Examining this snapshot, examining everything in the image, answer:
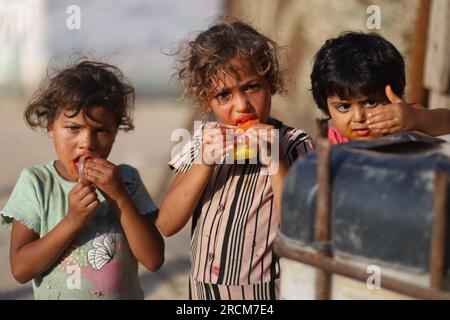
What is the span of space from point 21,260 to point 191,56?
2.97 ft

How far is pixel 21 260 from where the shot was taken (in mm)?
2514

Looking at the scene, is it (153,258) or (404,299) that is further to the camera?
(153,258)

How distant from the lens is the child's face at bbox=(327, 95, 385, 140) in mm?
2395

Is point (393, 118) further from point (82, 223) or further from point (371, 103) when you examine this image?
point (82, 223)

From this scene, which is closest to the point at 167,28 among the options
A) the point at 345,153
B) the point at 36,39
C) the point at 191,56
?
the point at 36,39

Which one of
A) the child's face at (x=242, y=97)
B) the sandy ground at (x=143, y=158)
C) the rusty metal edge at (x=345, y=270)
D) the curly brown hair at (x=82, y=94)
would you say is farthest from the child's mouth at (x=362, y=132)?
the sandy ground at (x=143, y=158)

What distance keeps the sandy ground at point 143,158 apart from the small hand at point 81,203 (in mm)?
2268

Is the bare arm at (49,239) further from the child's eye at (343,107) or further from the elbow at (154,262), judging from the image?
the child's eye at (343,107)

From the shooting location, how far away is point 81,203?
2400 mm

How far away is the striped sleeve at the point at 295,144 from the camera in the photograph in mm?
2398

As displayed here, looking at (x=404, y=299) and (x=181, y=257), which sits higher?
(x=404, y=299)

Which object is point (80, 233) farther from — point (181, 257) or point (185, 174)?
point (181, 257)

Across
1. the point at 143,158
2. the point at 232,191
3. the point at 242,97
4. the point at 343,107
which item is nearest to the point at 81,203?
the point at 232,191

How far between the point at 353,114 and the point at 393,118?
0.25 metres
